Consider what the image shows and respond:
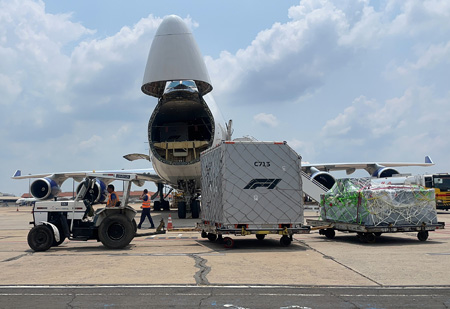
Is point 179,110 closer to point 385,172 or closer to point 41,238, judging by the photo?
point 41,238

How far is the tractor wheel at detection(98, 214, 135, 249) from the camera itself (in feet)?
35.2

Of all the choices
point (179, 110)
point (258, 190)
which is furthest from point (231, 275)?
point (179, 110)

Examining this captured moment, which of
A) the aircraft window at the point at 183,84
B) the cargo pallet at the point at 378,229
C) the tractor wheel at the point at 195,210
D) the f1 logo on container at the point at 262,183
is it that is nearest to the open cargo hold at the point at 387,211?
the cargo pallet at the point at 378,229

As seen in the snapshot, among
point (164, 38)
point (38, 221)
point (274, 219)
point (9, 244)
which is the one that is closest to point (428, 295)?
point (274, 219)

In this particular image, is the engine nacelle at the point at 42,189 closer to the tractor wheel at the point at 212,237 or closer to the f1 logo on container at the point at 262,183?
the tractor wheel at the point at 212,237

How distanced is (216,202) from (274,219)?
1585mm

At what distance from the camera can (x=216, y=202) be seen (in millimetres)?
11672

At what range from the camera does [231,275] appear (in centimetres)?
750

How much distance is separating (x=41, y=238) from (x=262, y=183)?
5.37 meters

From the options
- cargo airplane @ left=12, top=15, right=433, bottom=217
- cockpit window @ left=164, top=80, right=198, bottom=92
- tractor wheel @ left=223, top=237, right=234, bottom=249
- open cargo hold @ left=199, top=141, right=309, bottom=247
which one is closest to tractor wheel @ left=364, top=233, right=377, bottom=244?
open cargo hold @ left=199, top=141, right=309, bottom=247

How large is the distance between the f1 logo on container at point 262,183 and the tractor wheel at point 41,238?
4.79 metres

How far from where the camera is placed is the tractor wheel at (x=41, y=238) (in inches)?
419

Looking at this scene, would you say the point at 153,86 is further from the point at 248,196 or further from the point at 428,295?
the point at 428,295

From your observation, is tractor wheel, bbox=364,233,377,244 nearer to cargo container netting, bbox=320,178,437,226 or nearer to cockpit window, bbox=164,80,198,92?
cargo container netting, bbox=320,178,437,226
